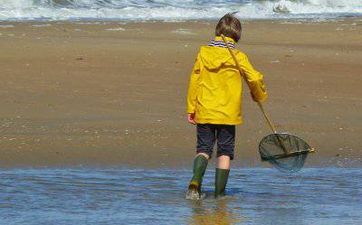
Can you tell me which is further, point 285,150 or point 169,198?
point 285,150

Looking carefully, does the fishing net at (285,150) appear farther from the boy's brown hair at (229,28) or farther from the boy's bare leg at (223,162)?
the boy's brown hair at (229,28)

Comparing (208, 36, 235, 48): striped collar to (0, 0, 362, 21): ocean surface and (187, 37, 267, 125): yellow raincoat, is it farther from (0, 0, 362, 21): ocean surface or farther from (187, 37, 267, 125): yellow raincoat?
(0, 0, 362, 21): ocean surface

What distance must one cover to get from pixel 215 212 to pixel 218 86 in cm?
84

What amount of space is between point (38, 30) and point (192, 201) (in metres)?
11.3

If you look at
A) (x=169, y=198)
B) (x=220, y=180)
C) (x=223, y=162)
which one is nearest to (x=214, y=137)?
(x=223, y=162)

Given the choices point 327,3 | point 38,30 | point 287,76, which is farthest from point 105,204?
point 327,3

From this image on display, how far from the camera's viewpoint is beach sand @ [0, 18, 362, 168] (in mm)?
9148

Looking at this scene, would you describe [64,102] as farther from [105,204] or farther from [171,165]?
[105,204]

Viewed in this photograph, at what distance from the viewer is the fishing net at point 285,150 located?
762 cm

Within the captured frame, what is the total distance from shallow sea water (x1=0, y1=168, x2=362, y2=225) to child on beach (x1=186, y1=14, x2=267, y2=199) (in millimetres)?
362

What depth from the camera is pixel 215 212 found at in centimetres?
695

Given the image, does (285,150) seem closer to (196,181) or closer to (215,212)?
(196,181)

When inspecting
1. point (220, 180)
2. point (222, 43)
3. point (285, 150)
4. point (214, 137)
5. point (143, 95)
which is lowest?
point (143, 95)

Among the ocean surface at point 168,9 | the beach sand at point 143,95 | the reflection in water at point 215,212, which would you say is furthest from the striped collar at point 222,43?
the ocean surface at point 168,9
